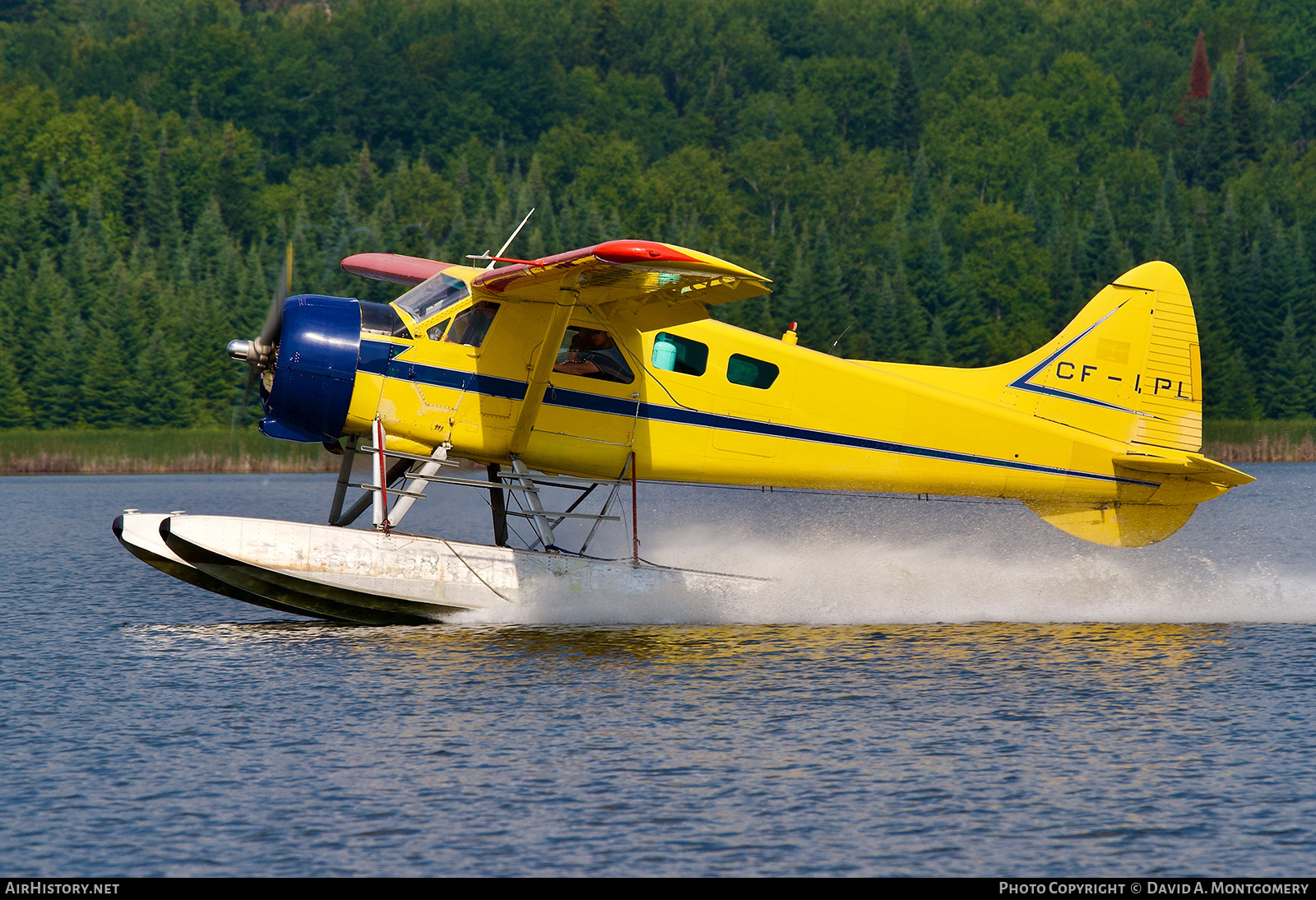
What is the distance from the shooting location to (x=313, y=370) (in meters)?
13.0

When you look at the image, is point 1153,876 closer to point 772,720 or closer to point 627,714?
point 772,720

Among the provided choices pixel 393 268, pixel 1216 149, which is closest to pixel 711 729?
pixel 393 268

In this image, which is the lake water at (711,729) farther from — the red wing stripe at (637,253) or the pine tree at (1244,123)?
the pine tree at (1244,123)

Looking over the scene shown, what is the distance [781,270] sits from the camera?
7844cm

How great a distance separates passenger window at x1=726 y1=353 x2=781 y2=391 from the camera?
14117 mm

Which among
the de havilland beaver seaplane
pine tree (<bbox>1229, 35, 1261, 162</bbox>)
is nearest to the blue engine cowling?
the de havilland beaver seaplane

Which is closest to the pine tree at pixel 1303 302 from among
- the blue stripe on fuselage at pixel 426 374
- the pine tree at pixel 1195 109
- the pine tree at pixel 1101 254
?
the pine tree at pixel 1101 254

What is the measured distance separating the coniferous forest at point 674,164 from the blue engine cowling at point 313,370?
5192cm

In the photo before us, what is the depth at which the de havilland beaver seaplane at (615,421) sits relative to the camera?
1296cm

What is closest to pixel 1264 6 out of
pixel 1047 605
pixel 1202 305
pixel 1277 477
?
pixel 1202 305

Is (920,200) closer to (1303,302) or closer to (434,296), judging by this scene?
(1303,302)

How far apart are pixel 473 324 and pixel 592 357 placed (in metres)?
1.13

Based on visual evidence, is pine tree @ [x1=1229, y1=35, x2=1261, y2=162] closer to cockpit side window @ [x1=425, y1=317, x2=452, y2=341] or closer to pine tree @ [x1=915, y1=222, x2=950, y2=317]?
pine tree @ [x1=915, y1=222, x2=950, y2=317]
